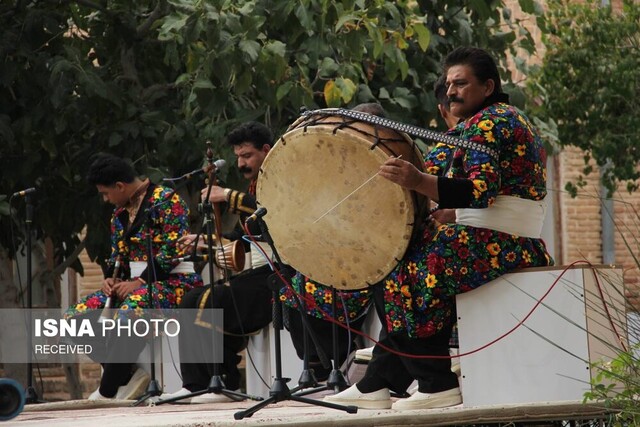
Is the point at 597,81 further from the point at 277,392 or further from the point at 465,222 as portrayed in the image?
the point at 277,392

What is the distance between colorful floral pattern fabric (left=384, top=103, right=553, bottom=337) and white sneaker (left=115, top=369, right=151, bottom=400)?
331 cm

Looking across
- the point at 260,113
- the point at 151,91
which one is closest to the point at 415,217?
the point at 260,113

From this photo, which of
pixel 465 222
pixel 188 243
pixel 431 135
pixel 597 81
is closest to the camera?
pixel 431 135

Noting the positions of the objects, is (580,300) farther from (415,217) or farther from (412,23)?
(412,23)

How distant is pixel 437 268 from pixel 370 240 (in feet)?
1.14

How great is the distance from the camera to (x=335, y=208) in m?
5.86

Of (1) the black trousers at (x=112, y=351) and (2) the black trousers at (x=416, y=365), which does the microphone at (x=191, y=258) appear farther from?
(2) the black trousers at (x=416, y=365)

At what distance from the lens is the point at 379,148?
5.68m

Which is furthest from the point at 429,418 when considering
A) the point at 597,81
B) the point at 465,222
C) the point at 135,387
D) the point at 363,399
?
the point at 597,81

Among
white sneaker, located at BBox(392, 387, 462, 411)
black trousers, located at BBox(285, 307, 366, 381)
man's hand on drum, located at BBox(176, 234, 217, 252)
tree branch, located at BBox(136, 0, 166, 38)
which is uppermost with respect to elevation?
tree branch, located at BBox(136, 0, 166, 38)

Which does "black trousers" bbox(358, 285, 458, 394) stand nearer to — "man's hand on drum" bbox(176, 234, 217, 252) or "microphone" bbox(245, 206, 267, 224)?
"microphone" bbox(245, 206, 267, 224)

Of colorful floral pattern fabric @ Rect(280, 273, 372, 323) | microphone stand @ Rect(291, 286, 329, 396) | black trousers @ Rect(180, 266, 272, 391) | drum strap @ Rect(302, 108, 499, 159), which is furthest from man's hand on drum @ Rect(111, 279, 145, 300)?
drum strap @ Rect(302, 108, 499, 159)

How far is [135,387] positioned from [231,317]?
1123 mm

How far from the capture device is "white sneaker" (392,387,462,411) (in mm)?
5695
